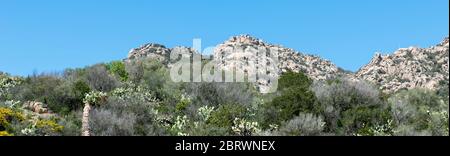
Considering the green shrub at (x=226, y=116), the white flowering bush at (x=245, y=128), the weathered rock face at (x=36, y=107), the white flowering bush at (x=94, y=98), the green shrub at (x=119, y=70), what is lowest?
the white flowering bush at (x=245, y=128)

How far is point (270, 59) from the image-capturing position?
72.4 meters

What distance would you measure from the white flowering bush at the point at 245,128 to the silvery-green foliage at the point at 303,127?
1.09 m

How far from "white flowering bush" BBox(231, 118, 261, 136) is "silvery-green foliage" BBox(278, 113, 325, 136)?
1091 millimetres

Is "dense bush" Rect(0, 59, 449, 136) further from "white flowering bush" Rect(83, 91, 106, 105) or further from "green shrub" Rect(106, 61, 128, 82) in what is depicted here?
"green shrub" Rect(106, 61, 128, 82)

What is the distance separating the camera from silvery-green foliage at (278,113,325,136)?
25.0 metres

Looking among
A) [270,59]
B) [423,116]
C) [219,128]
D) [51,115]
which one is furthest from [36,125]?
[270,59]

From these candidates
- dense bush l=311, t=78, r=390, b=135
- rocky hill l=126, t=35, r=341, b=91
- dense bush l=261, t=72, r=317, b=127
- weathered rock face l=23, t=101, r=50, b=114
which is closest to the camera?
dense bush l=311, t=78, r=390, b=135

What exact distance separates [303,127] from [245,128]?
97.2 inches

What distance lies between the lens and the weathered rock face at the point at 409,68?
187ft

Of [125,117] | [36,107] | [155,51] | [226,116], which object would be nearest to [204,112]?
[226,116]

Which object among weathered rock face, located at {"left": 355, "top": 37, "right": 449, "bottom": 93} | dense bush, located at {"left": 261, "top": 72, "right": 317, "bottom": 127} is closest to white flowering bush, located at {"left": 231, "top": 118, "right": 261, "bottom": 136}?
dense bush, located at {"left": 261, "top": 72, "right": 317, "bottom": 127}

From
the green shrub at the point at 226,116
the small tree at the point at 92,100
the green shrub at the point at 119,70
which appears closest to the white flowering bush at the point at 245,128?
the green shrub at the point at 226,116

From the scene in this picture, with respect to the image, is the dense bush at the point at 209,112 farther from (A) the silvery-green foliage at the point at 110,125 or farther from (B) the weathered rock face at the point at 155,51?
(B) the weathered rock face at the point at 155,51
